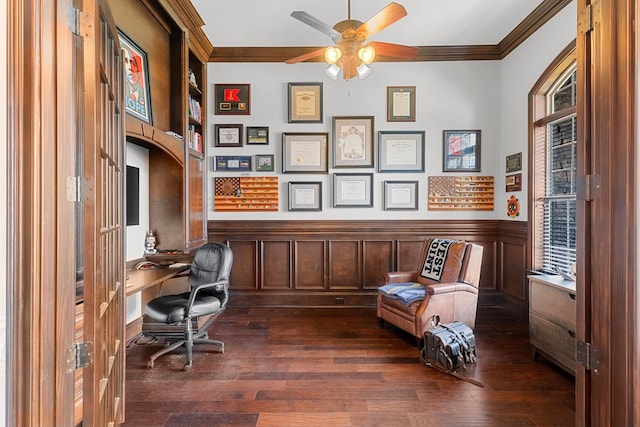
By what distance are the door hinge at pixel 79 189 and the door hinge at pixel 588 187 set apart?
1.84 meters

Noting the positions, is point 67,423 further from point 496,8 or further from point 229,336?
point 496,8

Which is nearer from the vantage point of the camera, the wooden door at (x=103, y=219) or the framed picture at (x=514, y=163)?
the wooden door at (x=103, y=219)

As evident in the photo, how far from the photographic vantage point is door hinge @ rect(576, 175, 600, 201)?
1152mm

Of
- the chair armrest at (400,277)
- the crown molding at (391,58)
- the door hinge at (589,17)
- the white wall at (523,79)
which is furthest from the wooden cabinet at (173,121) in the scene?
the white wall at (523,79)

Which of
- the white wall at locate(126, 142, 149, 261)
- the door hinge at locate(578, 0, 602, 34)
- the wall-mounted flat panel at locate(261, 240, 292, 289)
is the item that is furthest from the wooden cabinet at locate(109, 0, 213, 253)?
the door hinge at locate(578, 0, 602, 34)

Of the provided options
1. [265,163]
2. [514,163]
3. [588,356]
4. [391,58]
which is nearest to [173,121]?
[265,163]

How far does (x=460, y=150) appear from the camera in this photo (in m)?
4.02

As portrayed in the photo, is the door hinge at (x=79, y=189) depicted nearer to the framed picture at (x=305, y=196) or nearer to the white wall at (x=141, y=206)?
the white wall at (x=141, y=206)

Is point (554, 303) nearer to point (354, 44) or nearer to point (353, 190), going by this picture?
point (353, 190)

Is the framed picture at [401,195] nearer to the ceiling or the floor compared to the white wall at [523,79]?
nearer to the floor

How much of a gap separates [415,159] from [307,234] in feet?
5.47

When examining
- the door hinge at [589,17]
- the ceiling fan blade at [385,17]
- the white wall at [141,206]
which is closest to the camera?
the door hinge at [589,17]

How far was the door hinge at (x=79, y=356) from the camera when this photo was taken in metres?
1.09

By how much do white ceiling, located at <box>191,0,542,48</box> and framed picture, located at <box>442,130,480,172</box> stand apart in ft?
3.56
